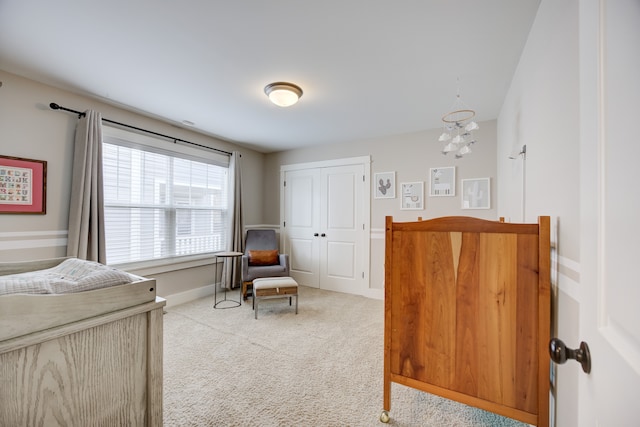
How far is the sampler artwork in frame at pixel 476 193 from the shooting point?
3.30 m

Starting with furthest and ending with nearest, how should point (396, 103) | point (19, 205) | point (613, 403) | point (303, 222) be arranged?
point (303, 222) < point (396, 103) < point (19, 205) < point (613, 403)

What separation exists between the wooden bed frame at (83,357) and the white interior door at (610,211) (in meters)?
1.38

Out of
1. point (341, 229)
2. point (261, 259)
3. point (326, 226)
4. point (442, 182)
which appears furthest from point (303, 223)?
point (442, 182)

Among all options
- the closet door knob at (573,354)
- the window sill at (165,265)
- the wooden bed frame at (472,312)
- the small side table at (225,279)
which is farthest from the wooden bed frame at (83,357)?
the small side table at (225,279)

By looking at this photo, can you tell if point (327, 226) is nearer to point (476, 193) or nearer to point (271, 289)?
point (271, 289)

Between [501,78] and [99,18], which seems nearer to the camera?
[99,18]

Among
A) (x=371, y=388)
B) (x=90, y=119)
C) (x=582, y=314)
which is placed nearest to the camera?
(x=582, y=314)

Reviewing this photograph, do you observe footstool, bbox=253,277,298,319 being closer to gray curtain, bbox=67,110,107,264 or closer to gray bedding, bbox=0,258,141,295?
gray curtain, bbox=67,110,107,264

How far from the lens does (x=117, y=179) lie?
299 centimetres

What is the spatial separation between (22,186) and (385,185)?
3967mm

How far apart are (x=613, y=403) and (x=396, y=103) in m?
2.83

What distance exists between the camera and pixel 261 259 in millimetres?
3980

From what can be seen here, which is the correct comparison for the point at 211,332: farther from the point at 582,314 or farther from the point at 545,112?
the point at 545,112

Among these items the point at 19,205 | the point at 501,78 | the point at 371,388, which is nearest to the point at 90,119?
the point at 19,205
